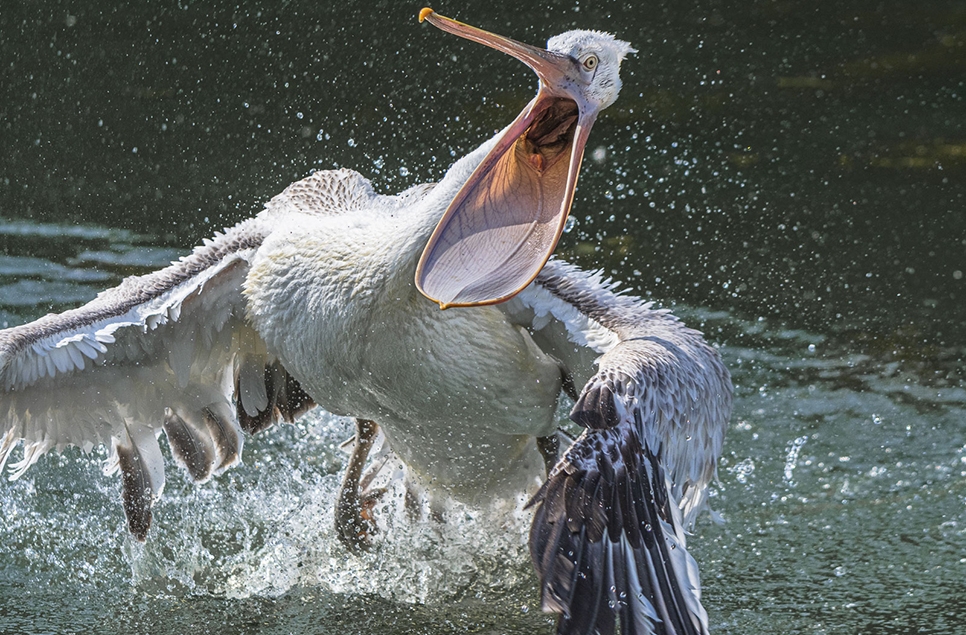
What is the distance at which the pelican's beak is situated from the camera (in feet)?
12.6

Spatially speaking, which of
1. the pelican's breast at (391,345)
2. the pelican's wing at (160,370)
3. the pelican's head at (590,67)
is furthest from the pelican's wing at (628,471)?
the pelican's wing at (160,370)

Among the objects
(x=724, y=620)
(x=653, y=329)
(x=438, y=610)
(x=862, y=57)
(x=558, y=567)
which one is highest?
(x=862, y=57)

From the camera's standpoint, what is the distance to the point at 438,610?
→ 5.25 m

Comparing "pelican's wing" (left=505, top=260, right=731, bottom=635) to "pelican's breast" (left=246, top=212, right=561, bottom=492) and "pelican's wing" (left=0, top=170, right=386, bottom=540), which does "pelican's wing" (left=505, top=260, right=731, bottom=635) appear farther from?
"pelican's wing" (left=0, top=170, right=386, bottom=540)

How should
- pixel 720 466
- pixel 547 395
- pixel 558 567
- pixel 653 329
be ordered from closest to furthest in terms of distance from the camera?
1. pixel 558 567
2. pixel 653 329
3. pixel 547 395
4. pixel 720 466

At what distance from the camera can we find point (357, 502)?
19.9 ft

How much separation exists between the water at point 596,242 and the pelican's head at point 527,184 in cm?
177

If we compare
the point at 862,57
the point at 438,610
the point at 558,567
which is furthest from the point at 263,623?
the point at 862,57

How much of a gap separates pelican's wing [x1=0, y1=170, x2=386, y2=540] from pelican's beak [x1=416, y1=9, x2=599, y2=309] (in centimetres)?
137

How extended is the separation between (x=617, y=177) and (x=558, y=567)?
707 centimetres

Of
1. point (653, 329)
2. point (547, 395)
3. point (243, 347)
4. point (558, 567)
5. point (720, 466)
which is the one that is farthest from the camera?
point (720, 466)

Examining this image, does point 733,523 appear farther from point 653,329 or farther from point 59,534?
point 59,534

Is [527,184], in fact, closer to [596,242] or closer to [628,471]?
[628,471]

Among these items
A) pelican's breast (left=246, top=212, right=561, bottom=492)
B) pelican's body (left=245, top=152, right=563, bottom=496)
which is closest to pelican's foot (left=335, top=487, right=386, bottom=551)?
pelican's body (left=245, top=152, right=563, bottom=496)
